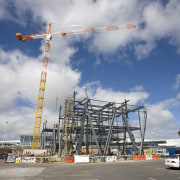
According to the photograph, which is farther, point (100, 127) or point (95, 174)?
point (100, 127)

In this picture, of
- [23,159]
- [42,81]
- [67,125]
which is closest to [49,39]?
[42,81]

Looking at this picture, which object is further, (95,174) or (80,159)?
(80,159)

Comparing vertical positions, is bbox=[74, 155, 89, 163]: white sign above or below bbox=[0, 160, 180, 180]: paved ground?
below

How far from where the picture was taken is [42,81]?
64.6 meters

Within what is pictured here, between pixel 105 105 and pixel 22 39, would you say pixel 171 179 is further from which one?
pixel 22 39

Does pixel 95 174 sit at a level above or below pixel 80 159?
above

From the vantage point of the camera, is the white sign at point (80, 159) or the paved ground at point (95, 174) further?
the white sign at point (80, 159)

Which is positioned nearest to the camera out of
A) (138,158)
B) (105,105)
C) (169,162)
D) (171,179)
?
(171,179)

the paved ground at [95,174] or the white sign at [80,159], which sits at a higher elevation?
the paved ground at [95,174]

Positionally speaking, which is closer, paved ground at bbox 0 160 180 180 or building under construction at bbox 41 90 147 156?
paved ground at bbox 0 160 180 180

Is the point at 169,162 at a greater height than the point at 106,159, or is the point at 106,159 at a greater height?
the point at 169,162

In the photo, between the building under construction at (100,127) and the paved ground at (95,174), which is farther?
the building under construction at (100,127)

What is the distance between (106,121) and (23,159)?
64.6 feet

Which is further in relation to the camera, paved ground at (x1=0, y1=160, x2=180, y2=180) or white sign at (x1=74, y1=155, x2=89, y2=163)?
white sign at (x1=74, y1=155, x2=89, y2=163)
